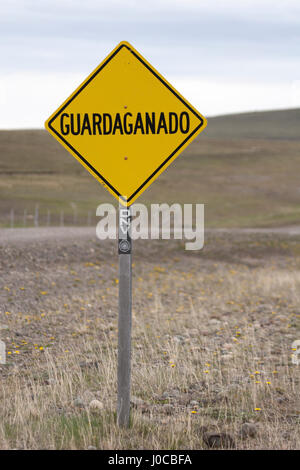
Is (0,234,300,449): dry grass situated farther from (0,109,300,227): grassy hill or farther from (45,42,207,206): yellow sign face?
(0,109,300,227): grassy hill

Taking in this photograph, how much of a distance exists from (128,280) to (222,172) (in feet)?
189

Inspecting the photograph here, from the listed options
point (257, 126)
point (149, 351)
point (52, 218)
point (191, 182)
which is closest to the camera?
point (149, 351)

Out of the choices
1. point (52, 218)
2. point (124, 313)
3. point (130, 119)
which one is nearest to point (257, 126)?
point (52, 218)

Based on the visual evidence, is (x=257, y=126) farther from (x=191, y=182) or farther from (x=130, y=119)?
(x=130, y=119)

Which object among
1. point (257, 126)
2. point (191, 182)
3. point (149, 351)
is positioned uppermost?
point (257, 126)

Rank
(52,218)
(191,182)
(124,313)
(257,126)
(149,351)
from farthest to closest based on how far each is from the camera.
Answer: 1. (257,126)
2. (191,182)
3. (52,218)
4. (149,351)
5. (124,313)

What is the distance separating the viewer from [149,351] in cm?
776

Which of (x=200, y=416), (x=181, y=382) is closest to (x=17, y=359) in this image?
(x=181, y=382)

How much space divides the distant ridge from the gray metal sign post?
369ft

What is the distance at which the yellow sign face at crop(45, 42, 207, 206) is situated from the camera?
4691 millimetres

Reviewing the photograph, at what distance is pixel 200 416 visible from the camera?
5.23m

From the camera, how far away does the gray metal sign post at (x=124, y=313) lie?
15.2ft

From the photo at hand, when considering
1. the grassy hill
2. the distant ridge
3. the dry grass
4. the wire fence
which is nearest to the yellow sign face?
the dry grass

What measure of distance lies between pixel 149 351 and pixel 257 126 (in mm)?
127573
